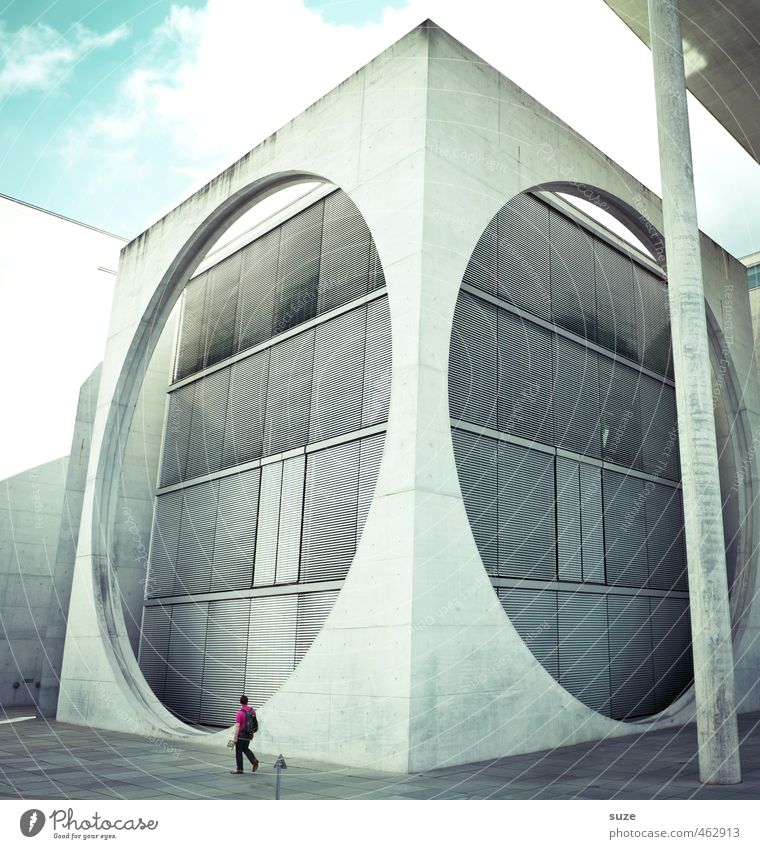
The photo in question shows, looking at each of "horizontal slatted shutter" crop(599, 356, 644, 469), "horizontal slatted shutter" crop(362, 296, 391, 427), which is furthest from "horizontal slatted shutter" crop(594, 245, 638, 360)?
"horizontal slatted shutter" crop(362, 296, 391, 427)

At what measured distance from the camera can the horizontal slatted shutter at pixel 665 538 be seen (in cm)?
2092

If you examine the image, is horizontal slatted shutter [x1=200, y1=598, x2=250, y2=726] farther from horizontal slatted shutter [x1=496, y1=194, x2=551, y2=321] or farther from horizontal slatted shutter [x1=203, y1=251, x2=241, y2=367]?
horizontal slatted shutter [x1=496, y1=194, x2=551, y2=321]

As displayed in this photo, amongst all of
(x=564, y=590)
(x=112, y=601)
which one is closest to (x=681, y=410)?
(x=564, y=590)

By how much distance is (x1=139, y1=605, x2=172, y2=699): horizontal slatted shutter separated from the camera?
20.8 metres

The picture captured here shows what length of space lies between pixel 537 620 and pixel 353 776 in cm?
637

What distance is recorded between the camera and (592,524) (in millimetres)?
18844

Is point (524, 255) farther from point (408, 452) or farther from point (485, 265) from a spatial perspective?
point (408, 452)

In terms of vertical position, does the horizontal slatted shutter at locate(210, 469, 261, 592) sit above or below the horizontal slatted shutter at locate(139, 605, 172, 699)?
above

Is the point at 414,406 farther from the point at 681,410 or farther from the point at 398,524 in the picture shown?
the point at 681,410

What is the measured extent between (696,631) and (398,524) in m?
4.77

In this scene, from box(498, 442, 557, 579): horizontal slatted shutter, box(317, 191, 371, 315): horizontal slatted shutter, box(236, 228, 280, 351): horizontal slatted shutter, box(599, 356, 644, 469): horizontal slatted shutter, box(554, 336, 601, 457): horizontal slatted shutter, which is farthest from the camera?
box(236, 228, 280, 351): horizontal slatted shutter

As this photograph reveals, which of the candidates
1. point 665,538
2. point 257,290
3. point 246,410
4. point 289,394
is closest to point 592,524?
point 665,538

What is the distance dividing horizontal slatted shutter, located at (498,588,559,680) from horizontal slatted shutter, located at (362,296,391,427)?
175 inches

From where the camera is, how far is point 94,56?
1148cm
